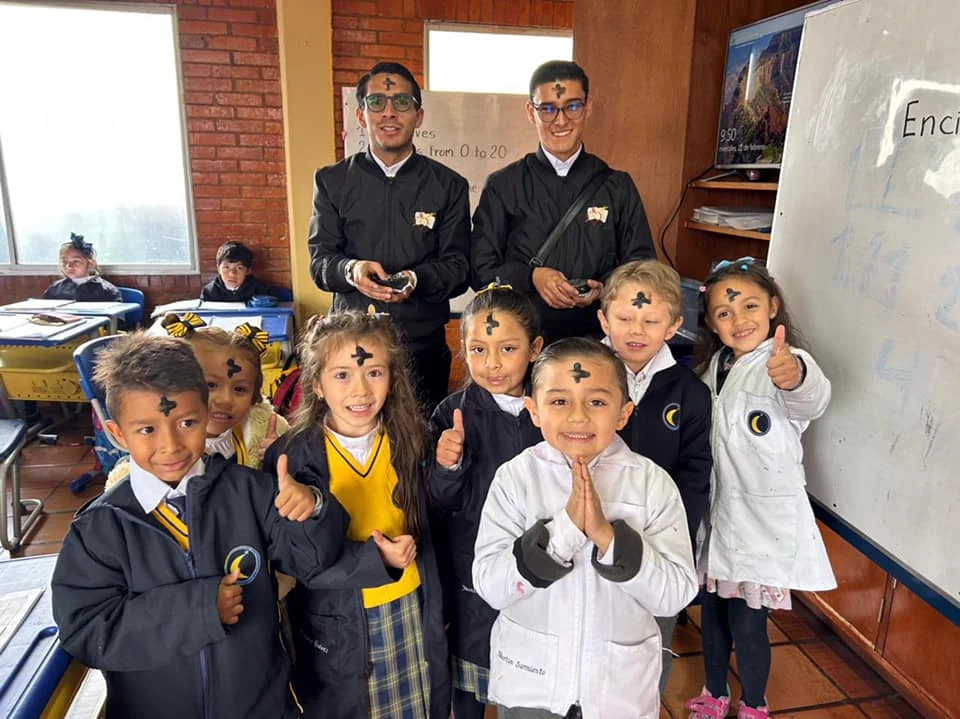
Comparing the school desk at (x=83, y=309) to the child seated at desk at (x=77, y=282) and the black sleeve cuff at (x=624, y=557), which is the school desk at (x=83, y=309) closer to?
the child seated at desk at (x=77, y=282)

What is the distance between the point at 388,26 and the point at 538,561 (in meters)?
4.56

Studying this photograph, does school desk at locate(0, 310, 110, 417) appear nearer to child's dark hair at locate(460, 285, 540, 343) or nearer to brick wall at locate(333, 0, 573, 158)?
brick wall at locate(333, 0, 573, 158)

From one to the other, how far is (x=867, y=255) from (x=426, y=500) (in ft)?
4.07

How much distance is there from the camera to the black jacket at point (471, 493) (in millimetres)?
1421

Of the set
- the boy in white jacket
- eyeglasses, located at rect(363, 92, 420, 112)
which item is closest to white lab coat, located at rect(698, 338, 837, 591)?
the boy in white jacket

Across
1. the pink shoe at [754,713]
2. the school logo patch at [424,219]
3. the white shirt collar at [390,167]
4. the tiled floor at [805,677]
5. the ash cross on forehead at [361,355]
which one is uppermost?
the white shirt collar at [390,167]

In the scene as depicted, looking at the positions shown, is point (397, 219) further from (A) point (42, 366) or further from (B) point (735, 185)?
(A) point (42, 366)

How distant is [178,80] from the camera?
462 cm

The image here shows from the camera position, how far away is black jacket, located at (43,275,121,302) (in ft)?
14.2

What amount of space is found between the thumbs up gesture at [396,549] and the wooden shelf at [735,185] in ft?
7.99

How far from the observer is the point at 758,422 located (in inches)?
64.2

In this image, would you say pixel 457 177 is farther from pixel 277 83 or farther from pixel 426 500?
pixel 277 83

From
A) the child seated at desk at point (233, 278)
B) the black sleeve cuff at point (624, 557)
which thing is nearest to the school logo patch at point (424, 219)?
the black sleeve cuff at point (624, 557)

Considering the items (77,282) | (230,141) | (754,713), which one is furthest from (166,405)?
(230,141)
